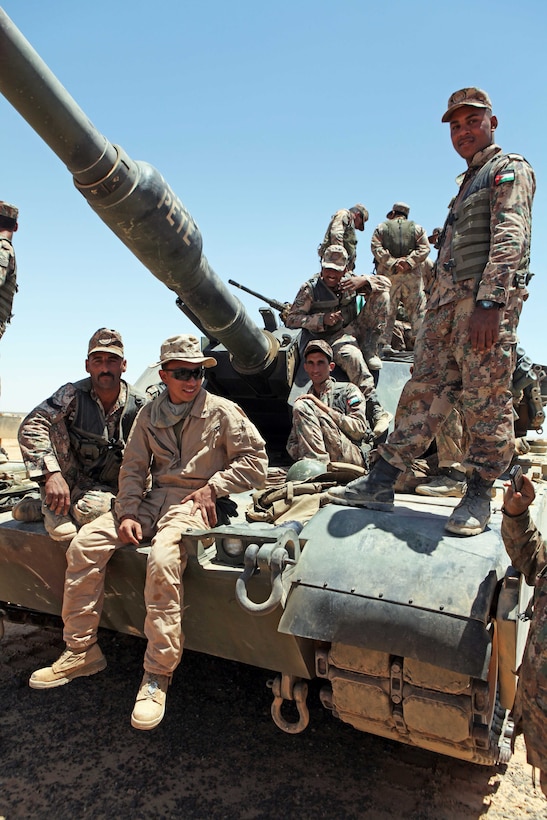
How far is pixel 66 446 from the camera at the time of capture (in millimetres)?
3791

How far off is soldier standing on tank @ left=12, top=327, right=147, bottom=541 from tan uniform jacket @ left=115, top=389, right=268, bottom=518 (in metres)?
0.29

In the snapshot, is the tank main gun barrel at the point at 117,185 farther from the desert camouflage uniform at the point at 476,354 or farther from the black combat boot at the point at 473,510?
the black combat boot at the point at 473,510

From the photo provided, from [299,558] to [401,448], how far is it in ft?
2.48

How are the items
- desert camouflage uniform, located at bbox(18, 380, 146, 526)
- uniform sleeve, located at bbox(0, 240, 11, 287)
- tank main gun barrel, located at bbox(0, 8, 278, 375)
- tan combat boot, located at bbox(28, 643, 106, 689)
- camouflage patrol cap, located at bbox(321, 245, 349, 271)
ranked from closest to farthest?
tank main gun barrel, located at bbox(0, 8, 278, 375)
tan combat boot, located at bbox(28, 643, 106, 689)
desert camouflage uniform, located at bbox(18, 380, 146, 526)
camouflage patrol cap, located at bbox(321, 245, 349, 271)
uniform sleeve, located at bbox(0, 240, 11, 287)

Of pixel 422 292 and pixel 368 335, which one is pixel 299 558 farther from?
pixel 422 292

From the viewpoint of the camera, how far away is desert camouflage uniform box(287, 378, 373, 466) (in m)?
4.29

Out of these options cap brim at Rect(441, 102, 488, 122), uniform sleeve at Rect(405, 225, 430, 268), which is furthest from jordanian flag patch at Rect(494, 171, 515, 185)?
uniform sleeve at Rect(405, 225, 430, 268)

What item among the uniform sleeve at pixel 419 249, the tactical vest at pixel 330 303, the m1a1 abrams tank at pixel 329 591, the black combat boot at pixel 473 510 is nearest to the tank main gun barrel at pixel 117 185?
the m1a1 abrams tank at pixel 329 591

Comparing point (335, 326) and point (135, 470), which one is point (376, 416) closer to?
point (335, 326)

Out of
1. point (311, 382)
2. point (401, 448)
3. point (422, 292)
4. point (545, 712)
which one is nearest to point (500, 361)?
point (401, 448)

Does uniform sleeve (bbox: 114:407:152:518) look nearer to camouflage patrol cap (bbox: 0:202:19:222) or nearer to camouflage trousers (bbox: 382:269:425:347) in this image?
camouflage patrol cap (bbox: 0:202:19:222)

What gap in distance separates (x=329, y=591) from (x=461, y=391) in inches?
45.8

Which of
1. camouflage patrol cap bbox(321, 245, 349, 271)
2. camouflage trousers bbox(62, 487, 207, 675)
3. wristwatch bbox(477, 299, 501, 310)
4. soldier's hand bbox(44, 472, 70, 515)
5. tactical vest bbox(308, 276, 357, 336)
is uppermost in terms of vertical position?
camouflage patrol cap bbox(321, 245, 349, 271)

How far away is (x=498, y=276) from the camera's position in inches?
113
